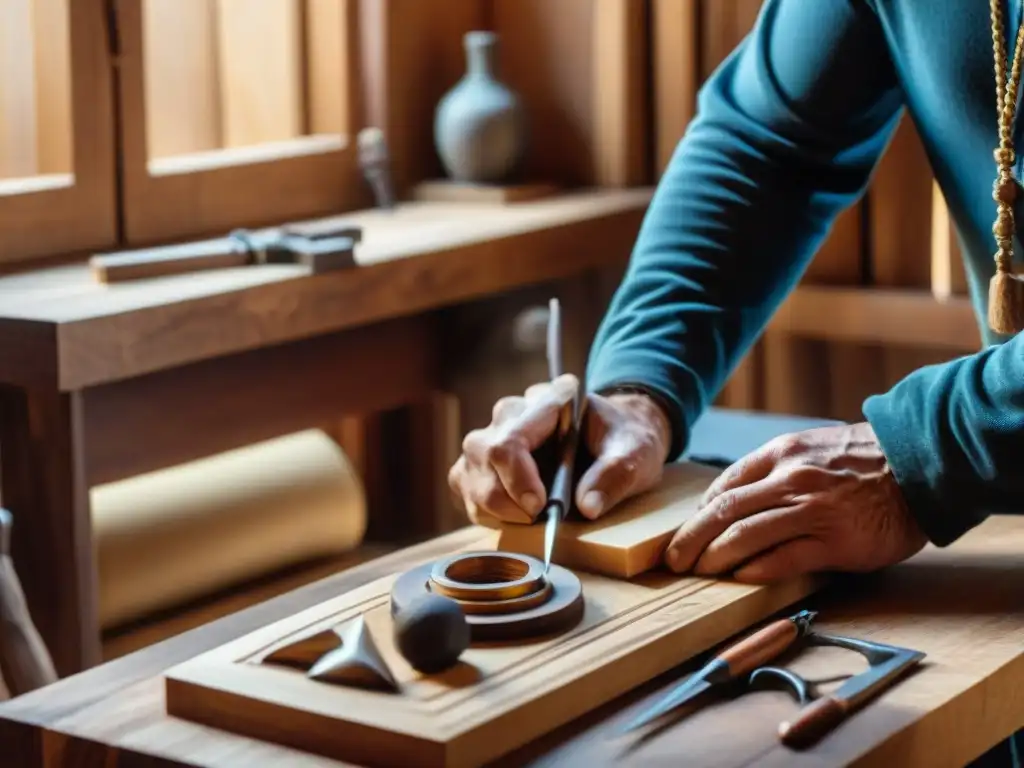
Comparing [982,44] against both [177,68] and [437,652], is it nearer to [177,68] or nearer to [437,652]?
[437,652]

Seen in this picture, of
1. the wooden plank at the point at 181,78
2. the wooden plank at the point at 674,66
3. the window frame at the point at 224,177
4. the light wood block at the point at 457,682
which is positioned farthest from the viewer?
the wooden plank at the point at 674,66

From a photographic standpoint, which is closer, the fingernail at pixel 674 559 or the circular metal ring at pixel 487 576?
the circular metal ring at pixel 487 576

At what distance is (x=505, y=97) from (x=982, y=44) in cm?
135

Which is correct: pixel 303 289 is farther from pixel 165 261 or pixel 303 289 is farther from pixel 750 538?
pixel 750 538

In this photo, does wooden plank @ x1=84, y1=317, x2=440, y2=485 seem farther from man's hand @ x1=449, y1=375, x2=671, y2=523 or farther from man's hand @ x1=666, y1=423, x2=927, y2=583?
man's hand @ x1=666, y1=423, x2=927, y2=583

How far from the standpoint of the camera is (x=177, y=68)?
255 cm

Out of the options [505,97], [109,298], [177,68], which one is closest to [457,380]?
[505,97]

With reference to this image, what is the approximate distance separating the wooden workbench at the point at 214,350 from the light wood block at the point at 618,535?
2.47ft

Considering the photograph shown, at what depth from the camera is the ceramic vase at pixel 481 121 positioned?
8.84 ft

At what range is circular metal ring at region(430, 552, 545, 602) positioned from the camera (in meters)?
1.09

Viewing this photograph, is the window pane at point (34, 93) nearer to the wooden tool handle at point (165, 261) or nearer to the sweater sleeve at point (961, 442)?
the wooden tool handle at point (165, 261)

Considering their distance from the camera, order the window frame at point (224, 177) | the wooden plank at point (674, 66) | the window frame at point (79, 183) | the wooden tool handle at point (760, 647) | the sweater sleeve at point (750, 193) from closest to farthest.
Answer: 1. the wooden tool handle at point (760, 647)
2. the sweater sleeve at point (750, 193)
3. the window frame at point (79, 183)
4. the window frame at point (224, 177)
5. the wooden plank at point (674, 66)

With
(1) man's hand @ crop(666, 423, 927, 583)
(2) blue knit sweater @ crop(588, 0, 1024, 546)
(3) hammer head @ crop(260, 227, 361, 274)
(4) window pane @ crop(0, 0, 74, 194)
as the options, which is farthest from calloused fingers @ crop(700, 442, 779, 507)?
(4) window pane @ crop(0, 0, 74, 194)

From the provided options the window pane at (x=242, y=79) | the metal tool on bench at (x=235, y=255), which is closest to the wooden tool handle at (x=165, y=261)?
the metal tool on bench at (x=235, y=255)
